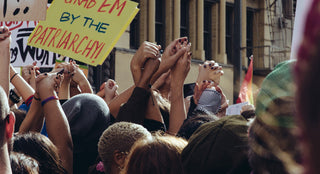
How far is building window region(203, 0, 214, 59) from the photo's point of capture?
68.1ft

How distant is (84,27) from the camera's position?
4.67 m

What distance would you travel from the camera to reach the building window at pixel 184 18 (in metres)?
19.7

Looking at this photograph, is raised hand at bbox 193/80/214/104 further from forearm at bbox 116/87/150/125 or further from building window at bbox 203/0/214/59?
building window at bbox 203/0/214/59

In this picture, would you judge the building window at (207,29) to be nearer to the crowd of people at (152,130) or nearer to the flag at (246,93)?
the flag at (246,93)

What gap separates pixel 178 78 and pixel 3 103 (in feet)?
6.07

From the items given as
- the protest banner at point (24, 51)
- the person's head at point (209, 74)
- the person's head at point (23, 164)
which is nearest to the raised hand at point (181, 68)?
the person's head at point (209, 74)

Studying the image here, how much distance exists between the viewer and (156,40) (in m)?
18.6

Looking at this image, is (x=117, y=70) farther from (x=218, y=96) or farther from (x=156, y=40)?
(x=218, y=96)

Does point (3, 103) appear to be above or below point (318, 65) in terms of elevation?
below

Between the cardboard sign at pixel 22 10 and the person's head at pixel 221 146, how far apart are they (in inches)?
126

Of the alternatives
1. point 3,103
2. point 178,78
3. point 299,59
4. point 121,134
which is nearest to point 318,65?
point 299,59

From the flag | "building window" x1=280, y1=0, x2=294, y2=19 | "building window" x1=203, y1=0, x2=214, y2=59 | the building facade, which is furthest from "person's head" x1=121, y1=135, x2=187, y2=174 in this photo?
"building window" x1=280, y1=0, x2=294, y2=19

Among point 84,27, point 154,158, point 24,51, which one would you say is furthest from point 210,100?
point 24,51

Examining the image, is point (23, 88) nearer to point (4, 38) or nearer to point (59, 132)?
point (4, 38)
